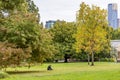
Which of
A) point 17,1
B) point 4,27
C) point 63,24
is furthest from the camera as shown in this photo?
point 63,24

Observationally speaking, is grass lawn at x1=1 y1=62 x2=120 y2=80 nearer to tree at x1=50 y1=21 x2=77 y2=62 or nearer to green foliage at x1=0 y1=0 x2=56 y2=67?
green foliage at x1=0 y1=0 x2=56 y2=67

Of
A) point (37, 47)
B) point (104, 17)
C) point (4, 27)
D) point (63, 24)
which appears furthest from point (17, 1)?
point (63, 24)

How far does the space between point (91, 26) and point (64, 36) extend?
73.8 ft

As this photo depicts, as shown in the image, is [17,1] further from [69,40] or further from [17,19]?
[69,40]

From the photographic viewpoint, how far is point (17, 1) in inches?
606

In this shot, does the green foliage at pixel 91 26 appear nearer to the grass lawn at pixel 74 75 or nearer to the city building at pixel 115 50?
the city building at pixel 115 50

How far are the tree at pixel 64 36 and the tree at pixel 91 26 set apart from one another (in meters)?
19.2

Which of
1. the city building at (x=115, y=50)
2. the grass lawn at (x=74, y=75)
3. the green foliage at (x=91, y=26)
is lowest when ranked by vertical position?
the grass lawn at (x=74, y=75)

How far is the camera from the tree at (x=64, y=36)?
83.9 m

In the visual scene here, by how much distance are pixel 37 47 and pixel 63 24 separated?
4747 cm

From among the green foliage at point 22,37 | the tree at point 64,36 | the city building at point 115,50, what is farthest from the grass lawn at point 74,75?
the city building at point 115,50

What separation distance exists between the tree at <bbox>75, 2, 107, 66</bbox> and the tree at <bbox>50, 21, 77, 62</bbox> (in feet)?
63.0

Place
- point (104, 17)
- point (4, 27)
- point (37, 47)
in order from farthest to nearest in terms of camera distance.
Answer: point (104, 17), point (37, 47), point (4, 27)

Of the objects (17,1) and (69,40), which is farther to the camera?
(69,40)
